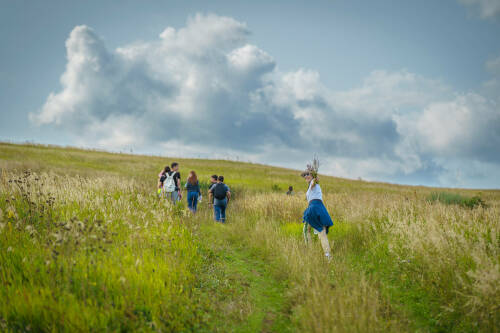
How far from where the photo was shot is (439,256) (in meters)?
5.27

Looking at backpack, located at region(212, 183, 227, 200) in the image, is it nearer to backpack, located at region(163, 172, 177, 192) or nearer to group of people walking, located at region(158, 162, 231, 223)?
group of people walking, located at region(158, 162, 231, 223)

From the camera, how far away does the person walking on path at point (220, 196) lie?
11875 mm

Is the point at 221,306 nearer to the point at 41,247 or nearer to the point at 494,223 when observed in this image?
the point at 41,247

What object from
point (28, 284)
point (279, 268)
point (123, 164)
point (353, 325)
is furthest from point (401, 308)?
point (123, 164)

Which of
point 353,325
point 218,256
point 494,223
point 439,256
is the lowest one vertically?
point 218,256

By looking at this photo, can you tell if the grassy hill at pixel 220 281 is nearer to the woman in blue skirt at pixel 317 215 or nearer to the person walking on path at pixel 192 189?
the woman in blue skirt at pixel 317 215

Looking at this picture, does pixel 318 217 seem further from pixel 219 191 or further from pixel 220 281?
pixel 219 191

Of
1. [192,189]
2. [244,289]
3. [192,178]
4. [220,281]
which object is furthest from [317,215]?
[192,189]

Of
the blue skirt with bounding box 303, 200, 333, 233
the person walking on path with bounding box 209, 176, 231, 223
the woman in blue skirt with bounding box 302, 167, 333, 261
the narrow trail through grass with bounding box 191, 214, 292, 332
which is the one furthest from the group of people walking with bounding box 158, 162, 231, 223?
the blue skirt with bounding box 303, 200, 333, 233

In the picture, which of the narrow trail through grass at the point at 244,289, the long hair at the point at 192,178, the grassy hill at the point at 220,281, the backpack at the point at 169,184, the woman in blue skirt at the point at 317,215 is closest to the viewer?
the grassy hill at the point at 220,281

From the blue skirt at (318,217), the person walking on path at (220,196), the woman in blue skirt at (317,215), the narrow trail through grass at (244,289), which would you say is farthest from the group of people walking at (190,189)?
the blue skirt at (318,217)

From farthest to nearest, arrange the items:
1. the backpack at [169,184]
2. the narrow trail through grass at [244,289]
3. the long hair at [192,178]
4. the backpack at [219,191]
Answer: the backpack at [219,191]
the long hair at [192,178]
the backpack at [169,184]
the narrow trail through grass at [244,289]

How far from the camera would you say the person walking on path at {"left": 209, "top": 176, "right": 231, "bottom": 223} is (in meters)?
11.9

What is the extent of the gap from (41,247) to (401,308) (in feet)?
22.6
